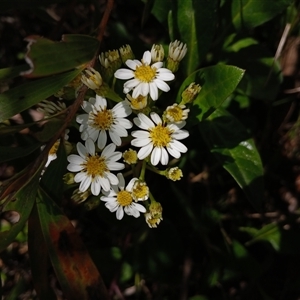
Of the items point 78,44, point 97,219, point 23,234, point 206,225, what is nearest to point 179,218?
point 206,225

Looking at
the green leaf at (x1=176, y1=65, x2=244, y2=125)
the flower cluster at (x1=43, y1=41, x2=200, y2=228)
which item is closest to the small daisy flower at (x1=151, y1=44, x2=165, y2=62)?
the flower cluster at (x1=43, y1=41, x2=200, y2=228)

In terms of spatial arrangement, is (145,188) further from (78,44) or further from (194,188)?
(194,188)

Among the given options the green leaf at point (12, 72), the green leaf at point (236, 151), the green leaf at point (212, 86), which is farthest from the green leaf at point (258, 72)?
the green leaf at point (12, 72)

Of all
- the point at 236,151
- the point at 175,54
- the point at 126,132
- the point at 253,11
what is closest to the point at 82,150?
the point at 126,132

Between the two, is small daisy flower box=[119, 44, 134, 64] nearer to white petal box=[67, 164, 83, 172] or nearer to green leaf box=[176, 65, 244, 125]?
green leaf box=[176, 65, 244, 125]

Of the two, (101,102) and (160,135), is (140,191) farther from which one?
(101,102)

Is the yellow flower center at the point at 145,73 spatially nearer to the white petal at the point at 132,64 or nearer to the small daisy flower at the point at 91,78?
the white petal at the point at 132,64
